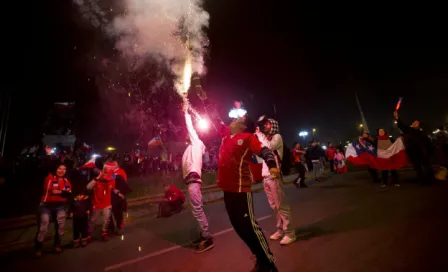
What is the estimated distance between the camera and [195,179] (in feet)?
16.4

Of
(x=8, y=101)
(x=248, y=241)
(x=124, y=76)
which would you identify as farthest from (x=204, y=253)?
(x=8, y=101)

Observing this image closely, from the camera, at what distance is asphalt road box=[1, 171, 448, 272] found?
3666 mm

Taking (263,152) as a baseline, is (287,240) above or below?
below

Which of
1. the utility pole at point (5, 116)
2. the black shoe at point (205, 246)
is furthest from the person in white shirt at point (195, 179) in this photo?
the utility pole at point (5, 116)

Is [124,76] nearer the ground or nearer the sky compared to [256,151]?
nearer the sky

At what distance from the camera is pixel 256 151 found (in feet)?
11.3

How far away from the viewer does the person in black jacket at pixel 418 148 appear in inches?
346

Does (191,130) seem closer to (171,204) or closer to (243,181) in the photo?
(243,181)

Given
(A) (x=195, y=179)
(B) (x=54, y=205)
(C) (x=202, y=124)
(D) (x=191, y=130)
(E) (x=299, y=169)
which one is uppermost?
(C) (x=202, y=124)

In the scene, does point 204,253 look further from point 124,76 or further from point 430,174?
point 124,76

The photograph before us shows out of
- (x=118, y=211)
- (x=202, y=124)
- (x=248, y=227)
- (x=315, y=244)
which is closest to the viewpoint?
(x=248, y=227)

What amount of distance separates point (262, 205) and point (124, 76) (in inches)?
475

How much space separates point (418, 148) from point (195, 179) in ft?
26.2

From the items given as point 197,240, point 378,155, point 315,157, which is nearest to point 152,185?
point 315,157
